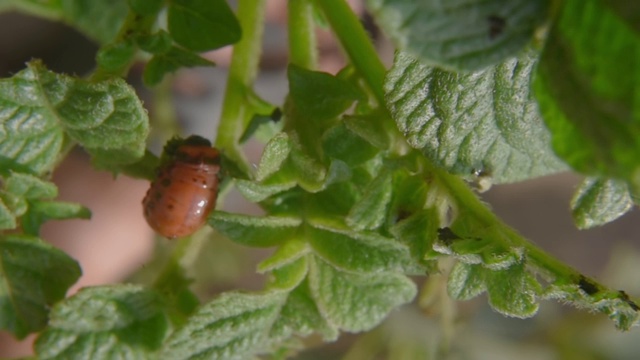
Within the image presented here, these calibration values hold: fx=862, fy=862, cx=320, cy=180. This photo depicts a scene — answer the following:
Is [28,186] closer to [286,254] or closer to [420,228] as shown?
[286,254]

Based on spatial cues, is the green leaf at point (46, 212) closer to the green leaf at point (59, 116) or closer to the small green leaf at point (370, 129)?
the green leaf at point (59, 116)

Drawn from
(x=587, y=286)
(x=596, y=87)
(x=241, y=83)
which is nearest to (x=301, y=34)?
(x=241, y=83)

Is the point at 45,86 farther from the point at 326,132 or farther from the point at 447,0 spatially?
the point at 447,0

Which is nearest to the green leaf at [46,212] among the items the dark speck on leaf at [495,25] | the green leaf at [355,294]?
the green leaf at [355,294]

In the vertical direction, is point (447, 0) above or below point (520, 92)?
above

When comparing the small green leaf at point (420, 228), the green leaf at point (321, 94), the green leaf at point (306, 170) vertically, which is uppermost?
the green leaf at point (321, 94)

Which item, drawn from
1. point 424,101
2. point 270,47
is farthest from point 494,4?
point 270,47
